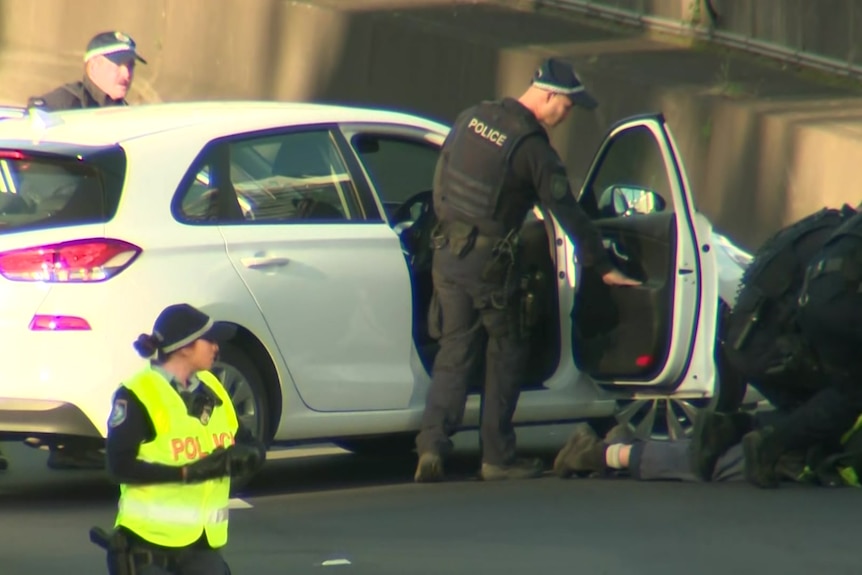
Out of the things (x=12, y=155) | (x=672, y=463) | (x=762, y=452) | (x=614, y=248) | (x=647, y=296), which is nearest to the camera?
(x=12, y=155)

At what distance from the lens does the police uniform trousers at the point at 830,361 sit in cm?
812

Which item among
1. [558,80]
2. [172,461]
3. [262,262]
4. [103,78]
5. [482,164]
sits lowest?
[262,262]

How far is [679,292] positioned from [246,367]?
1980mm

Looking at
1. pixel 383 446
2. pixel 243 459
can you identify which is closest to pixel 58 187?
pixel 383 446

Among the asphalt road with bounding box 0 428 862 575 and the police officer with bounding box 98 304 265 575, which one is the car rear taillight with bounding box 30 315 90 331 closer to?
the asphalt road with bounding box 0 428 862 575

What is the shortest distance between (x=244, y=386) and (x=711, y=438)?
2066 mm

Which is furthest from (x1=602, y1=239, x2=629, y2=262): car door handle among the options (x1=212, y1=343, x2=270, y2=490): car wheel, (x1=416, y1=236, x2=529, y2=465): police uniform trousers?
(x1=212, y1=343, x2=270, y2=490): car wheel

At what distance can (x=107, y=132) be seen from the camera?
8398mm

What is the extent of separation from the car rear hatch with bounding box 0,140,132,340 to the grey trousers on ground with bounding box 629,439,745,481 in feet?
8.15

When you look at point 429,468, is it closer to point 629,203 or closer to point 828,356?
point 629,203

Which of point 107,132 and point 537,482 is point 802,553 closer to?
point 537,482

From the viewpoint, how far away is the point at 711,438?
344 inches

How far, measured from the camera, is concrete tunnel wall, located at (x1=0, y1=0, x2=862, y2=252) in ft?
48.5

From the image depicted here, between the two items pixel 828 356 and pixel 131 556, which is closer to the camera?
pixel 131 556
